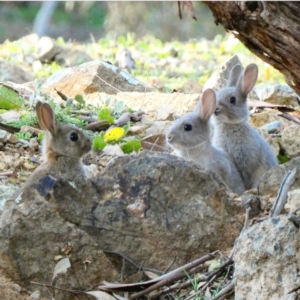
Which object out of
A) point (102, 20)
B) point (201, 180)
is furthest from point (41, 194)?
point (102, 20)

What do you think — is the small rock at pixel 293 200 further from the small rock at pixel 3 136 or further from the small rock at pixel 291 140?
the small rock at pixel 3 136

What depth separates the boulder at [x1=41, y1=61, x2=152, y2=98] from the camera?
9.80 metres

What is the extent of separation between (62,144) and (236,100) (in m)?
1.78

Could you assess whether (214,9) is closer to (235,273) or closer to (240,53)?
(235,273)

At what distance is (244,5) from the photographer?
460cm

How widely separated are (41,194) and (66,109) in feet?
10.0

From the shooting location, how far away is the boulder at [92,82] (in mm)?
9797

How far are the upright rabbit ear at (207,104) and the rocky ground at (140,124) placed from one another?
0.51 metres

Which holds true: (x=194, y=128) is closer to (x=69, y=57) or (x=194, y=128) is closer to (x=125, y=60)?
(x=125, y=60)

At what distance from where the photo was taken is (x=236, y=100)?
7664mm

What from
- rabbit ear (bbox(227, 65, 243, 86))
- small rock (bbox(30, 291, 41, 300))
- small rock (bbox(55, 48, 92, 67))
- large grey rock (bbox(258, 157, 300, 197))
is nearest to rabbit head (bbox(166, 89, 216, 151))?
rabbit ear (bbox(227, 65, 243, 86))

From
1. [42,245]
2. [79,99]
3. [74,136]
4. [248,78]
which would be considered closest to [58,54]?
[79,99]

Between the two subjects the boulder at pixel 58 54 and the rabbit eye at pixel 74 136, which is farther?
the boulder at pixel 58 54

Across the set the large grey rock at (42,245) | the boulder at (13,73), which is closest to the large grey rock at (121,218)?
the large grey rock at (42,245)
